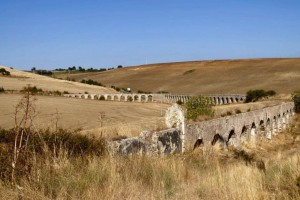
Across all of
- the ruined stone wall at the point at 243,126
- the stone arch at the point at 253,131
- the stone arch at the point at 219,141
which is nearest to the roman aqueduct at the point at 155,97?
the ruined stone wall at the point at 243,126

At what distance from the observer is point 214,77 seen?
9006 centimetres

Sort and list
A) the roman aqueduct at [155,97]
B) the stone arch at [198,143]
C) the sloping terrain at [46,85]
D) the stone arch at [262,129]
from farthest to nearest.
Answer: the sloping terrain at [46,85], the roman aqueduct at [155,97], the stone arch at [262,129], the stone arch at [198,143]

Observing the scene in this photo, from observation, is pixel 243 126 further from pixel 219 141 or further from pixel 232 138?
pixel 219 141

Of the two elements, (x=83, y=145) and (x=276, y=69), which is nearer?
(x=83, y=145)

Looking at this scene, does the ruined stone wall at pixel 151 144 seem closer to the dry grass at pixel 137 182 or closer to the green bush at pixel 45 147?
the green bush at pixel 45 147

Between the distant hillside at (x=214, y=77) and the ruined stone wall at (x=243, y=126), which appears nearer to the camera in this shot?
the ruined stone wall at (x=243, y=126)

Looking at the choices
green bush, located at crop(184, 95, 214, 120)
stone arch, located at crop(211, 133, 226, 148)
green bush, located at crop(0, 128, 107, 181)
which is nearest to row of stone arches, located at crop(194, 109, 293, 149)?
stone arch, located at crop(211, 133, 226, 148)

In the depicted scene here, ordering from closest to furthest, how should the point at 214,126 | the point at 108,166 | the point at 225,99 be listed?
the point at 108,166 → the point at 214,126 → the point at 225,99

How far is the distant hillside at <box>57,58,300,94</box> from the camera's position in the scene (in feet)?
242

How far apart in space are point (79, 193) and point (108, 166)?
1.14 meters

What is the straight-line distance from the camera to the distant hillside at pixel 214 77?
242 ft

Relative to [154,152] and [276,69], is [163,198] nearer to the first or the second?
[154,152]

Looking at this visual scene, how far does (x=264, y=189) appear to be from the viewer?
5438mm

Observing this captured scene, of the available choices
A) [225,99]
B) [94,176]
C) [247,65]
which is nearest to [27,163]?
[94,176]
